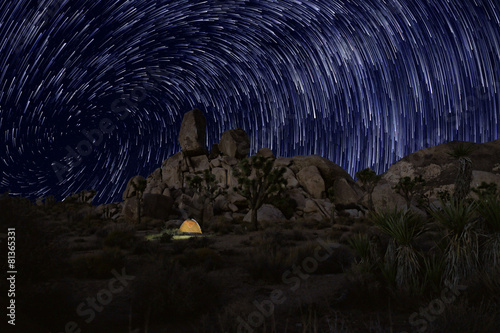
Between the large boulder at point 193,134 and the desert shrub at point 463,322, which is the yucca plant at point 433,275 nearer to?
the desert shrub at point 463,322

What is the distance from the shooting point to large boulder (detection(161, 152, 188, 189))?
58219 mm

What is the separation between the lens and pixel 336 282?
927 centimetres

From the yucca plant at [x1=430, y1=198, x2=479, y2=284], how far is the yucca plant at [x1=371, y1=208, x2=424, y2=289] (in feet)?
1.83

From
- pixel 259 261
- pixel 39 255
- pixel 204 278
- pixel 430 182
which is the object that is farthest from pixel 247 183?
pixel 430 182

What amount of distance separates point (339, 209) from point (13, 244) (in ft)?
142

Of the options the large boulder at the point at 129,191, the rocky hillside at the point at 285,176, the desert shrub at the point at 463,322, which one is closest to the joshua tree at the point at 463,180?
the desert shrub at the point at 463,322

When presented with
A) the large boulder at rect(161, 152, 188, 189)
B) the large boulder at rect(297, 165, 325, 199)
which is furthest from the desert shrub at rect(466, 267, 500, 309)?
the large boulder at rect(161, 152, 188, 189)

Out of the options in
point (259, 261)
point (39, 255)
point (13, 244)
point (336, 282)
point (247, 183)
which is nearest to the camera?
point (13, 244)

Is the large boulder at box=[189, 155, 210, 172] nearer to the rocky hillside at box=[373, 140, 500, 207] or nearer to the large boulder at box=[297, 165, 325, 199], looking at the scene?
the large boulder at box=[297, 165, 325, 199]

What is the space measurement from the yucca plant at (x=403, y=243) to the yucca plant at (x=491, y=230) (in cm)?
124

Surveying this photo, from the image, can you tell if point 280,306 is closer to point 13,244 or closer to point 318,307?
point 318,307

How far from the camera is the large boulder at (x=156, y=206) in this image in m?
39.8

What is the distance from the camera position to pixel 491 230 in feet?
22.3
